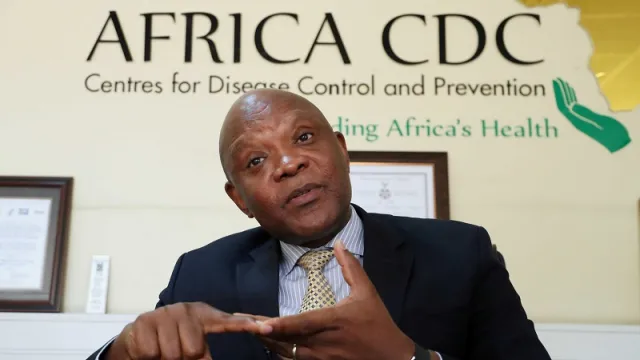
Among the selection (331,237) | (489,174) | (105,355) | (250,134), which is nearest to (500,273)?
(331,237)

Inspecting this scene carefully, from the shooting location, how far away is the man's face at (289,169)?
1.06 meters

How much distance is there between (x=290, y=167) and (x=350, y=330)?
0.36 metres

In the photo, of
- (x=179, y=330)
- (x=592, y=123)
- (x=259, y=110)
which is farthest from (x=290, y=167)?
(x=592, y=123)

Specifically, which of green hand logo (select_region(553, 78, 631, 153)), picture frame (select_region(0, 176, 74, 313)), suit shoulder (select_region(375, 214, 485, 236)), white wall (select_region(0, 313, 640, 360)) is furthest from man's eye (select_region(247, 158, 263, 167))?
green hand logo (select_region(553, 78, 631, 153))

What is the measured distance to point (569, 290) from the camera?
197 centimetres

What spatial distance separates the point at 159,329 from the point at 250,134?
406 millimetres

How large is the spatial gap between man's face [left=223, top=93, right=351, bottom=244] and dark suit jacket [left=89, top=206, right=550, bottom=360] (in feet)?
0.33

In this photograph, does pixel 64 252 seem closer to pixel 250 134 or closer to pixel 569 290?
pixel 250 134

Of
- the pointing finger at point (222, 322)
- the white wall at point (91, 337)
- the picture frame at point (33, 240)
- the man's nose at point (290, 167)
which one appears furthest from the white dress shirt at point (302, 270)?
the picture frame at point (33, 240)

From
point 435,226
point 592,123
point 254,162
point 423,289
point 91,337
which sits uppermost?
point 592,123

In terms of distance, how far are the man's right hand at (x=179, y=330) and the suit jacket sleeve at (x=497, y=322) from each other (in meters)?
0.44

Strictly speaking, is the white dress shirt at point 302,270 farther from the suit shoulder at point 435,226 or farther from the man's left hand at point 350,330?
the man's left hand at point 350,330

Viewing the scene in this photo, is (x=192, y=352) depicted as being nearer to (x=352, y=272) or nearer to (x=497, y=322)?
(x=352, y=272)

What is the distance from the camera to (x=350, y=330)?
788mm
